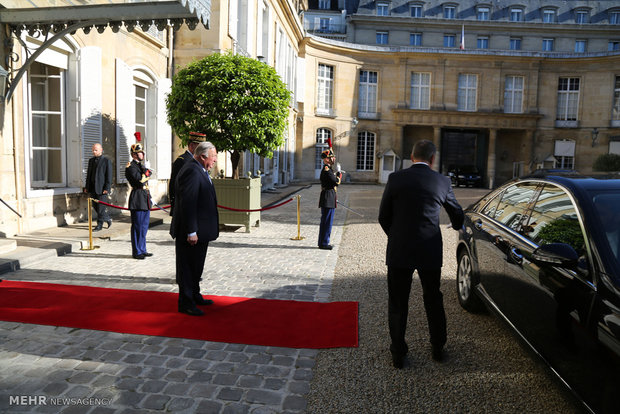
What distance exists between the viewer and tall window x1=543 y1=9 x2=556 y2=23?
Result: 4240 cm

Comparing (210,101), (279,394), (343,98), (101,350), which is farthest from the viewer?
(343,98)

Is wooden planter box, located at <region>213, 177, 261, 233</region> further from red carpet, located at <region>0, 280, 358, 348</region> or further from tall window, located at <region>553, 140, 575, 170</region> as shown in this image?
tall window, located at <region>553, 140, 575, 170</region>

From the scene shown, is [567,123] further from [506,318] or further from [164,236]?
[506,318]

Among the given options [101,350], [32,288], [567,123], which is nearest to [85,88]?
[32,288]

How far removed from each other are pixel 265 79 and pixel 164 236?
380 cm

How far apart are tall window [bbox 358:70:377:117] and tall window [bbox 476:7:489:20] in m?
15.2

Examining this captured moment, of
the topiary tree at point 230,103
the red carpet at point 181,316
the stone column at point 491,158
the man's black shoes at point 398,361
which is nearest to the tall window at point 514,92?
the stone column at point 491,158

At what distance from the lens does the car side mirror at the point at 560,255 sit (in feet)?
8.84

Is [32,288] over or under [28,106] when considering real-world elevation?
under

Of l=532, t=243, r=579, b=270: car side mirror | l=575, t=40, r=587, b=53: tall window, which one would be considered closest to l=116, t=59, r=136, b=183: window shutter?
l=532, t=243, r=579, b=270: car side mirror

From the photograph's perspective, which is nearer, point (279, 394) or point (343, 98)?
point (279, 394)

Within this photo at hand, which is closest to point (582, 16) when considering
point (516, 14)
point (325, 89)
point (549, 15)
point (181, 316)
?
point (549, 15)

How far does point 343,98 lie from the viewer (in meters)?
33.8

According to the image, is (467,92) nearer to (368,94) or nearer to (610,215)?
(368,94)
